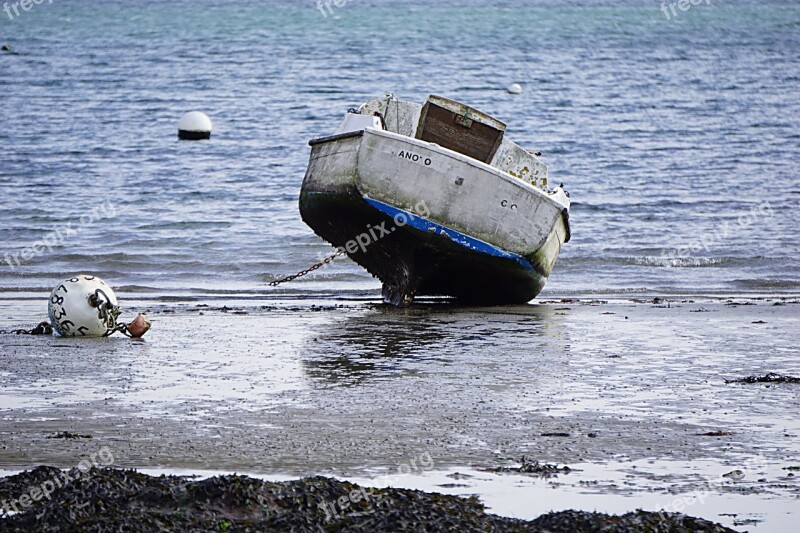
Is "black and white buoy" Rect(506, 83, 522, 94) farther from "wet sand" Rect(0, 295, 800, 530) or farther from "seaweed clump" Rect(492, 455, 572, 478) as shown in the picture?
"seaweed clump" Rect(492, 455, 572, 478)

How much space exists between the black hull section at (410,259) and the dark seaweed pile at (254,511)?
8482 millimetres

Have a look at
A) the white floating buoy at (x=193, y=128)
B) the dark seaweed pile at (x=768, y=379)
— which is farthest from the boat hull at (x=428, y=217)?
the white floating buoy at (x=193, y=128)

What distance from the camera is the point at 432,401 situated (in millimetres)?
9102

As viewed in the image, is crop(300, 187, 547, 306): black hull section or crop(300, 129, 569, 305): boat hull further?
crop(300, 187, 547, 306): black hull section

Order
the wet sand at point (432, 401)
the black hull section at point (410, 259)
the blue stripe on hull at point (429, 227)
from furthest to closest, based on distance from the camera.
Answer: the black hull section at point (410, 259) → the blue stripe on hull at point (429, 227) → the wet sand at point (432, 401)

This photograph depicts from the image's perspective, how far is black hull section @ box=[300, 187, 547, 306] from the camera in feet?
48.7

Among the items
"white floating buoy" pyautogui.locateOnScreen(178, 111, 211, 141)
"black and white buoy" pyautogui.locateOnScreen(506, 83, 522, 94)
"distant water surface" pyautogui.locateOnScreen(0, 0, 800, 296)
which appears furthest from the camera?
"black and white buoy" pyautogui.locateOnScreen(506, 83, 522, 94)

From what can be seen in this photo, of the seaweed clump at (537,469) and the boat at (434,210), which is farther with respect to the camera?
the boat at (434,210)

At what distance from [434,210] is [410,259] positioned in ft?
3.48

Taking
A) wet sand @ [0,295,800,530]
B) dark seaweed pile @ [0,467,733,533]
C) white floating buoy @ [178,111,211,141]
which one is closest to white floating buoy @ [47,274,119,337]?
wet sand @ [0,295,800,530]

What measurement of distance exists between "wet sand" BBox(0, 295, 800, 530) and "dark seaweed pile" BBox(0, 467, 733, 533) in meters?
0.38

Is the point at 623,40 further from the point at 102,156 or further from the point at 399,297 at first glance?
the point at 399,297

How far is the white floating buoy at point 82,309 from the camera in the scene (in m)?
11.8

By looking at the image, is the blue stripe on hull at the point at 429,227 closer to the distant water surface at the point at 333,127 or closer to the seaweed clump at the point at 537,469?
the distant water surface at the point at 333,127
